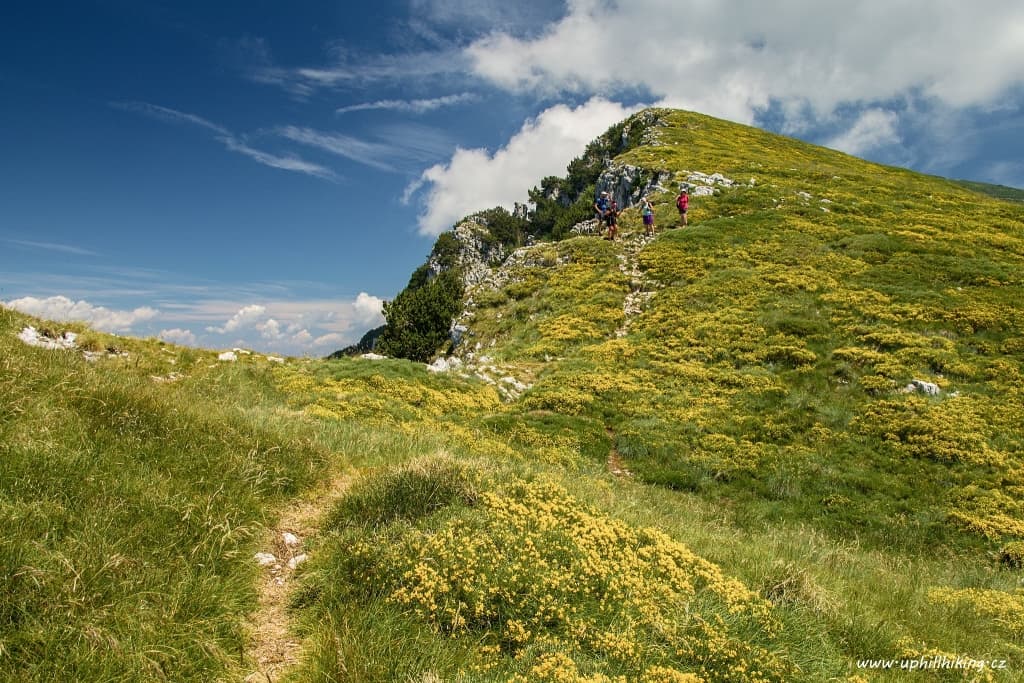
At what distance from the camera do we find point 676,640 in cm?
489

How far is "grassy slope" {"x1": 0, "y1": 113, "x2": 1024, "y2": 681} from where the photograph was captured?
4.59 m

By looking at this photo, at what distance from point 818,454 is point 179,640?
18011mm

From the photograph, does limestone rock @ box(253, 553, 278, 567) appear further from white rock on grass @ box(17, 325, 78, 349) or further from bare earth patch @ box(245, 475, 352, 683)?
white rock on grass @ box(17, 325, 78, 349)

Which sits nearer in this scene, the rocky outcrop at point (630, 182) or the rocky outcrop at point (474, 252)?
the rocky outcrop at point (630, 182)

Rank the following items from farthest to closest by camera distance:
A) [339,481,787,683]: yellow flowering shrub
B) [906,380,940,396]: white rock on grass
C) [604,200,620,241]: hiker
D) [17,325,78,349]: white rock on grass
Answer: [604,200,620,241]: hiker, [906,380,940,396]: white rock on grass, [17,325,78,349]: white rock on grass, [339,481,787,683]: yellow flowering shrub

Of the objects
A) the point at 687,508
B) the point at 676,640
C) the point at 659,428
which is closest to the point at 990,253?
the point at 659,428

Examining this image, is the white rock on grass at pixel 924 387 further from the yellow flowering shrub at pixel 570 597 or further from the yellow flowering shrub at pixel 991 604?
the yellow flowering shrub at pixel 570 597

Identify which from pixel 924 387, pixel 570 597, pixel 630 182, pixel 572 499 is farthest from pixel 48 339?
pixel 630 182

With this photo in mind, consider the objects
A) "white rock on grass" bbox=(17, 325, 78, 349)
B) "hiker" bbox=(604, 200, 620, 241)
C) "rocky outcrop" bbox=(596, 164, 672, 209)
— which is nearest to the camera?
"white rock on grass" bbox=(17, 325, 78, 349)

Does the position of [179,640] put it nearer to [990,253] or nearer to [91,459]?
[91,459]

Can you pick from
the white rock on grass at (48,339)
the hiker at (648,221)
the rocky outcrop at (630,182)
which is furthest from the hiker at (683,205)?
the white rock on grass at (48,339)

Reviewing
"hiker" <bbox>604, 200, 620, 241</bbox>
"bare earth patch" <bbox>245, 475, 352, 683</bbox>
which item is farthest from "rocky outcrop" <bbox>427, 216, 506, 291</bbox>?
"bare earth patch" <bbox>245, 475, 352, 683</bbox>

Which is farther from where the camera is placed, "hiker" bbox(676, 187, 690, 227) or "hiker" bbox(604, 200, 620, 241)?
"hiker" bbox(604, 200, 620, 241)

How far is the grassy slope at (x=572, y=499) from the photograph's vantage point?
4.59 m
